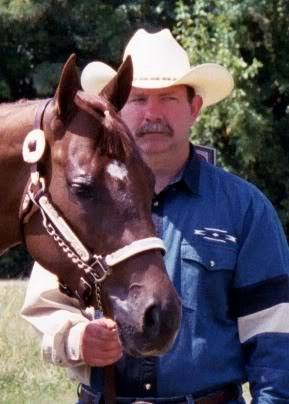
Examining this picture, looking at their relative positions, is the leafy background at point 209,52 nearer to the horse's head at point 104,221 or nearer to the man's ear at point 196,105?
the man's ear at point 196,105

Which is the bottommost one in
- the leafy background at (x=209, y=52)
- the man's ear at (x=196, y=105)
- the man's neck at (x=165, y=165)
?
the leafy background at (x=209, y=52)

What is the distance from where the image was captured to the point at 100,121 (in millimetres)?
3330

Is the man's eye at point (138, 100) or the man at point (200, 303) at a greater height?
the man's eye at point (138, 100)

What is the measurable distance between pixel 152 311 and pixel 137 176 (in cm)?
41

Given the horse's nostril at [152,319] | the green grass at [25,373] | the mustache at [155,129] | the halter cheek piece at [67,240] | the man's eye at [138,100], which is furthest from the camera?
the green grass at [25,373]

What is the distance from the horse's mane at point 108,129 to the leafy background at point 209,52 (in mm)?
12648

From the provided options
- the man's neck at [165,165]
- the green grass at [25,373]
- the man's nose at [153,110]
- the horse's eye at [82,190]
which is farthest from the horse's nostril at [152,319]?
the green grass at [25,373]

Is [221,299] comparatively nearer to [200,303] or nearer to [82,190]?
[200,303]

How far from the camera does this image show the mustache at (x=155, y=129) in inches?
153

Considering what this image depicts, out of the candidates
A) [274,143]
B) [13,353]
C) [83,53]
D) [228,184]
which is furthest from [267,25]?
[228,184]

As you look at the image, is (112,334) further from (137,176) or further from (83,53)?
(83,53)

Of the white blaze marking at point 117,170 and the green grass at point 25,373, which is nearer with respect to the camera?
the white blaze marking at point 117,170

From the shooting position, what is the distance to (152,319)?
3119 mm

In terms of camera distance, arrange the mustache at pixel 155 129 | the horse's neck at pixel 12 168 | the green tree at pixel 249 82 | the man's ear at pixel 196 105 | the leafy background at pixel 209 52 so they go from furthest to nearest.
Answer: the leafy background at pixel 209 52 < the green tree at pixel 249 82 < the man's ear at pixel 196 105 < the mustache at pixel 155 129 < the horse's neck at pixel 12 168
